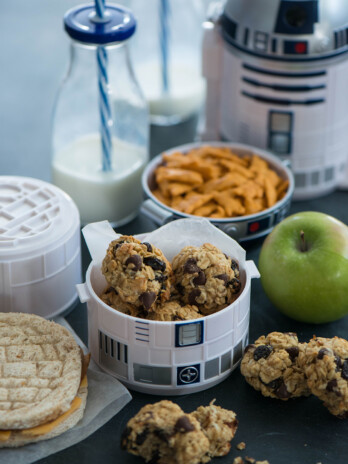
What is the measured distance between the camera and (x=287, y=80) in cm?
142

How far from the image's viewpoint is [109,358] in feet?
3.51

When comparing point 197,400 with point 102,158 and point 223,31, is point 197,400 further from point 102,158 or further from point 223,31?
point 223,31

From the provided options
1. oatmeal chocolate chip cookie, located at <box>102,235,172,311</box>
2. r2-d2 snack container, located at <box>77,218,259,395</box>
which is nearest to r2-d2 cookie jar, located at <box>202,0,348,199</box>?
r2-d2 snack container, located at <box>77,218,259,395</box>

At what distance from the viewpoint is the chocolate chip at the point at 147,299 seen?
3.33 ft

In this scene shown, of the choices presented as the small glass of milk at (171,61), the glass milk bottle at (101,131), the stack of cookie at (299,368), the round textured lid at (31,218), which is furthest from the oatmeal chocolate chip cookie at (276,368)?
the small glass of milk at (171,61)

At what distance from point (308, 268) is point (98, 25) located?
1.64 feet

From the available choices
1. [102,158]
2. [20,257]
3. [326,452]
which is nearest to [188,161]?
[102,158]

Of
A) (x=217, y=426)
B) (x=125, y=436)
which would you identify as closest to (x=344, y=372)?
(x=217, y=426)

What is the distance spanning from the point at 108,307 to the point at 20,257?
169 millimetres

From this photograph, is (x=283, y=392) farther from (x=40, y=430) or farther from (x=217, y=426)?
(x=40, y=430)

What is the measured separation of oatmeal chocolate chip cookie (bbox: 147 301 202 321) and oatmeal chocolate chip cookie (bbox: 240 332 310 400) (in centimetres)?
9

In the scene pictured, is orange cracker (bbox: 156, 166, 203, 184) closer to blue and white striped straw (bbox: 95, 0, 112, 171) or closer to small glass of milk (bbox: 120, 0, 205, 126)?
blue and white striped straw (bbox: 95, 0, 112, 171)

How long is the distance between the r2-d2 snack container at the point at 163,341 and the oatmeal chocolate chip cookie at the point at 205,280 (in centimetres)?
2

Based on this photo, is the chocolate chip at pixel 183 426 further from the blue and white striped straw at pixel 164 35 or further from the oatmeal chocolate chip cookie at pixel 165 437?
the blue and white striped straw at pixel 164 35
